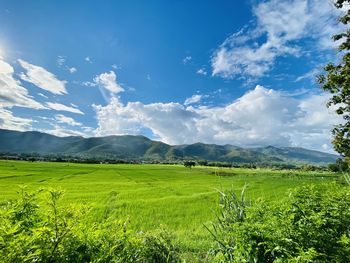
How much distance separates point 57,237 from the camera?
9.73ft

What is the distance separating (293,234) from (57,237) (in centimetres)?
340

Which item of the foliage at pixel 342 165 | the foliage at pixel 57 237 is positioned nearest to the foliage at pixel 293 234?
the foliage at pixel 57 237

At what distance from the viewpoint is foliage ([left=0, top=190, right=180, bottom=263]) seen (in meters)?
2.52

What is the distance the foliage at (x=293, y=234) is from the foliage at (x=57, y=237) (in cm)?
174

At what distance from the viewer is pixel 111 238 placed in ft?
10.6

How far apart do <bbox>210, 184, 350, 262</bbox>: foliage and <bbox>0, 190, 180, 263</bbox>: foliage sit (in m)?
1.74

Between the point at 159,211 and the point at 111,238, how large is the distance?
1782 cm

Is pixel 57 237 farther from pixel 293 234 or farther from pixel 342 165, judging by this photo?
pixel 342 165

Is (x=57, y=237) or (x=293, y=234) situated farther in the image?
(x=293, y=234)

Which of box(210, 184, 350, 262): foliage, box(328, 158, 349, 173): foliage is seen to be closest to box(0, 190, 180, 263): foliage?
box(210, 184, 350, 262): foliage

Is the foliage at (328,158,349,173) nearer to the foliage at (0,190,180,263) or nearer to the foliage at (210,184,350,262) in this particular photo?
the foliage at (210,184,350,262)

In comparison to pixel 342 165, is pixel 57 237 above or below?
below

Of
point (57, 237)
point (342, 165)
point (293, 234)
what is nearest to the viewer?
point (57, 237)

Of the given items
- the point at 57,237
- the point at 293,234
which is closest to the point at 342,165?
the point at 293,234
